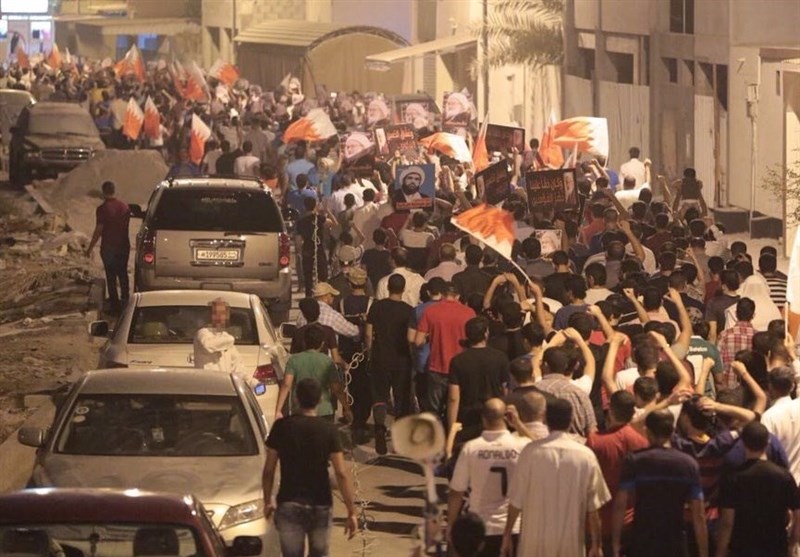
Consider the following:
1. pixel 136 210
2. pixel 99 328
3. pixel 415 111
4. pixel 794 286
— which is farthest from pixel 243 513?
pixel 415 111

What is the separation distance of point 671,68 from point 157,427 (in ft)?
90.2

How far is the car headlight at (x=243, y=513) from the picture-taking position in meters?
11.1

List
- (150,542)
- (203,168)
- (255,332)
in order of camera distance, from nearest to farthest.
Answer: (150,542)
(255,332)
(203,168)

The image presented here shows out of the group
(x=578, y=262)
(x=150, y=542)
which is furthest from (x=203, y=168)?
(x=150, y=542)

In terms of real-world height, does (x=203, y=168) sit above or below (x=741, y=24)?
below

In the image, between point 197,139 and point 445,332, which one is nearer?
point 445,332

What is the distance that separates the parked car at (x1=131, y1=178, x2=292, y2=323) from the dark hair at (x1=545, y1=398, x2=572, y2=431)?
12417mm

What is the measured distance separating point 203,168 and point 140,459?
2288cm

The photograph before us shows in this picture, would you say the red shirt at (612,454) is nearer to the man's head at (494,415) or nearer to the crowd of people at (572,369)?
the crowd of people at (572,369)

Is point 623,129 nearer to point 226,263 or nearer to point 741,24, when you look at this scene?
point 741,24

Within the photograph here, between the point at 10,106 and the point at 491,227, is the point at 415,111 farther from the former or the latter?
the point at 491,227

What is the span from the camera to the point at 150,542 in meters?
8.82

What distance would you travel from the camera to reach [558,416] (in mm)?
9789

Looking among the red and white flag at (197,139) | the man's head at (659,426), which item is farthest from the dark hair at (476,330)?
the red and white flag at (197,139)
